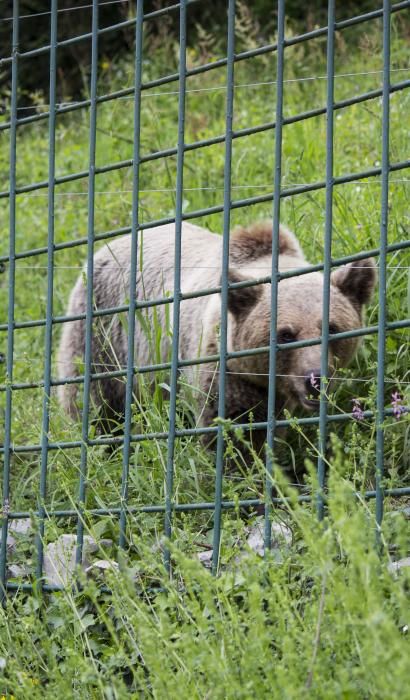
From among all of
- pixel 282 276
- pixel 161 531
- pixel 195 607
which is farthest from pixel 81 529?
pixel 195 607

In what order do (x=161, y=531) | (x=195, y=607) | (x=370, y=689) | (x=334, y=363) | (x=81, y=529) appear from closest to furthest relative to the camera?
(x=370, y=689)
(x=195, y=607)
(x=81, y=529)
(x=161, y=531)
(x=334, y=363)

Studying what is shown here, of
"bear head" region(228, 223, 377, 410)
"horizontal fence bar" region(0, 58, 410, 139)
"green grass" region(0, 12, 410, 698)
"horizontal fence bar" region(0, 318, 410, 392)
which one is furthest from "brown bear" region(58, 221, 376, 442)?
"horizontal fence bar" region(0, 58, 410, 139)

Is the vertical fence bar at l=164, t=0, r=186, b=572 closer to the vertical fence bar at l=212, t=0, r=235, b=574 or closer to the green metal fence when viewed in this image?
the green metal fence

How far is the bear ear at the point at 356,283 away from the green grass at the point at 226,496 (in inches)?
3.7

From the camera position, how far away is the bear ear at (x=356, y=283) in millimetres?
5363

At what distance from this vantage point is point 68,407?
6.33m

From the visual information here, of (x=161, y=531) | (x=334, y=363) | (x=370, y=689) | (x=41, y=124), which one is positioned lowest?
(x=370, y=689)

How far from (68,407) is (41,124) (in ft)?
25.1

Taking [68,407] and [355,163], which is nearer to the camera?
[68,407]

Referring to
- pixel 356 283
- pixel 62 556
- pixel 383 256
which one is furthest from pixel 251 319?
pixel 383 256

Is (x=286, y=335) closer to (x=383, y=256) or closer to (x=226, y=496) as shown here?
(x=226, y=496)

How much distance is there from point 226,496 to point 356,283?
1.45 meters

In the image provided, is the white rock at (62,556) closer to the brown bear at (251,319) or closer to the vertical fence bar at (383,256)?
the brown bear at (251,319)

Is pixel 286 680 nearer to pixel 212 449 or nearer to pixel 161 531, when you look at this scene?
pixel 161 531
